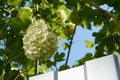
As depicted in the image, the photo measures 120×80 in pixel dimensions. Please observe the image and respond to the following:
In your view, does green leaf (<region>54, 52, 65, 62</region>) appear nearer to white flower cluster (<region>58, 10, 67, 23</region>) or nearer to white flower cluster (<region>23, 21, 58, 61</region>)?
white flower cluster (<region>58, 10, 67, 23</region>)

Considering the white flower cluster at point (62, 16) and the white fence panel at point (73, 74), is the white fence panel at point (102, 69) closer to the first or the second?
the white fence panel at point (73, 74)

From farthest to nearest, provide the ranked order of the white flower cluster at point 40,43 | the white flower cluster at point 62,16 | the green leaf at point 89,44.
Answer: the green leaf at point 89,44 → the white flower cluster at point 62,16 → the white flower cluster at point 40,43

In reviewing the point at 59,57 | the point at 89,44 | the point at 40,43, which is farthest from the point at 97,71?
the point at 89,44

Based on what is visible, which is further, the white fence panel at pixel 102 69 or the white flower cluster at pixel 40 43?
the white flower cluster at pixel 40 43

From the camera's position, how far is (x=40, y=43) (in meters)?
1.77

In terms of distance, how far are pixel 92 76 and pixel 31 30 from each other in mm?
760

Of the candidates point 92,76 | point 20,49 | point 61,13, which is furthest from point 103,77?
point 61,13

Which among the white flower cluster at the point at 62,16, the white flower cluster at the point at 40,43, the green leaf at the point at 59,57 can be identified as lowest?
the white flower cluster at the point at 40,43

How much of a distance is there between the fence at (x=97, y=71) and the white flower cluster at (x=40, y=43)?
54cm

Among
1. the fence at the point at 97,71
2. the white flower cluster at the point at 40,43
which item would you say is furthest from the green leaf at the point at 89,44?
the fence at the point at 97,71

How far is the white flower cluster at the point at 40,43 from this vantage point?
1.77m

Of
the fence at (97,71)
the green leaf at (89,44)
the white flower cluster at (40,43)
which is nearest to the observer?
the fence at (97,71)

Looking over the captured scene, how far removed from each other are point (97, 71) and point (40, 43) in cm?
68

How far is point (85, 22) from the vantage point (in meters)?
2.23
